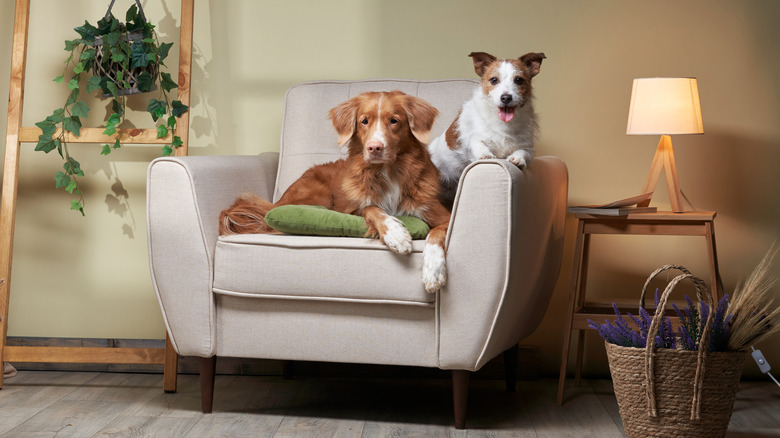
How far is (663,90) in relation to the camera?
2619 mm

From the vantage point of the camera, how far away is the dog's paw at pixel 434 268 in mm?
2033

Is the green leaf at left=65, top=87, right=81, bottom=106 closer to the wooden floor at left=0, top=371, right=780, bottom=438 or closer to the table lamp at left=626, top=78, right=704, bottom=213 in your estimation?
the wooden floor at left=0, top=371, right=780, bottom=438

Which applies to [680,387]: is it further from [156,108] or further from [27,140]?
[27,140]

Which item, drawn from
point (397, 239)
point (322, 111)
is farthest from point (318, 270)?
point (322, 111)

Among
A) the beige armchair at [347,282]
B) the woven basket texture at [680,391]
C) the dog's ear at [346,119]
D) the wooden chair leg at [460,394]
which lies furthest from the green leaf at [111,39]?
the woven basket texture at [680,391]

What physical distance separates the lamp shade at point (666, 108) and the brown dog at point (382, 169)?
2.53 feet

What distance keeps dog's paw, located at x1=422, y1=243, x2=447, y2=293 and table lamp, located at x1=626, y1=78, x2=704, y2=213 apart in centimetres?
94

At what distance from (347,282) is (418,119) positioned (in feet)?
1.69

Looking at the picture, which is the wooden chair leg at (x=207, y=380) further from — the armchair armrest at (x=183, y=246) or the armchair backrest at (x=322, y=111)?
the armchair backrest at (x=322, y=111)

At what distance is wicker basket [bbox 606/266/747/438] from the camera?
1.93 metres

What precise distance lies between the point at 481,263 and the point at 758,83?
5.14 feet

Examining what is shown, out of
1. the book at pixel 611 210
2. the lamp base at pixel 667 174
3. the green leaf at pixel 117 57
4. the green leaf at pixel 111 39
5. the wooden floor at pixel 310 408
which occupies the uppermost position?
the green leaf at pixel 111 39

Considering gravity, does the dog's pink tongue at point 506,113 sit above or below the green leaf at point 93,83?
below

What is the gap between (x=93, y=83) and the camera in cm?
283
